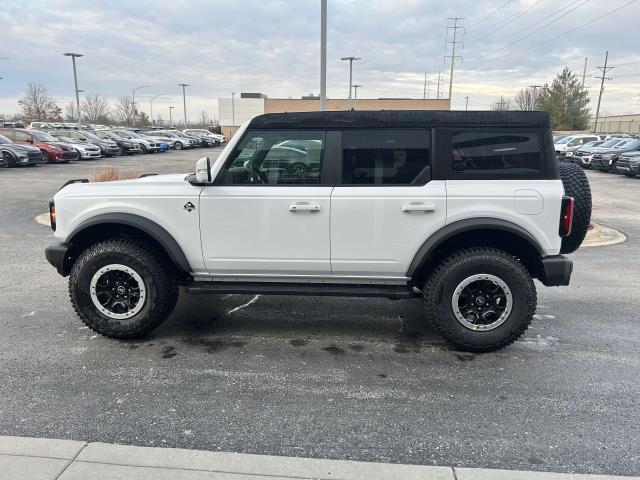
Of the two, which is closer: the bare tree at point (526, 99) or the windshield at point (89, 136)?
the windshield at point (89, 136)

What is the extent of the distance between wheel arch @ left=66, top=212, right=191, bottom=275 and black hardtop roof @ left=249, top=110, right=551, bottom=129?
119 centimetres

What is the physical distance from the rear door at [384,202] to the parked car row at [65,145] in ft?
74.2

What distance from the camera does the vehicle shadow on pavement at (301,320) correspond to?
436 centimetres

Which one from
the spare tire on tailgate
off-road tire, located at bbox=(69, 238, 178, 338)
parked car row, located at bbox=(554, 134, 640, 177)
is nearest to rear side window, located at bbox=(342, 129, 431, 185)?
the spare tire on tailgate

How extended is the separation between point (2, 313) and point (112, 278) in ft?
5.21

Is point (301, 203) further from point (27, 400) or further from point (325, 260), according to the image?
point (27, 400)

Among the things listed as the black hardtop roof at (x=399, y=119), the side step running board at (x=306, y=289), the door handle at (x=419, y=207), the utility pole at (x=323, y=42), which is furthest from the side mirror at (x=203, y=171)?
the utility pole at (x=323, y=42)

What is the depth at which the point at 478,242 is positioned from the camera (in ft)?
13.3

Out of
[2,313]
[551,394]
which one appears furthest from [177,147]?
[551,394]

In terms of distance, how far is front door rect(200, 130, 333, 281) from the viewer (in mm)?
3961

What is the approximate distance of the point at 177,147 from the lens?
43094 millimetres

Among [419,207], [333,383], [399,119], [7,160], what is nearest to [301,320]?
[333,383]

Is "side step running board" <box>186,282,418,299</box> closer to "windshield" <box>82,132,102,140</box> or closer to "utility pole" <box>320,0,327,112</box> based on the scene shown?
"utility pole" <box>320,0,327,112</box>

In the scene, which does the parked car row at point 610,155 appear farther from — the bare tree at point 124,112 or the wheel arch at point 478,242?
the bare tree at point 124,112
